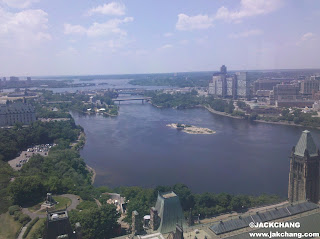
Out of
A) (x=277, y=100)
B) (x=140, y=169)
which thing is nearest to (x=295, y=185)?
(x=140, y=169)

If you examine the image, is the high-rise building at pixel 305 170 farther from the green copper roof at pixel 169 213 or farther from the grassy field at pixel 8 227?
the grassy field at pixel 8 227

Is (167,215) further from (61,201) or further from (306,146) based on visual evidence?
(61,201)

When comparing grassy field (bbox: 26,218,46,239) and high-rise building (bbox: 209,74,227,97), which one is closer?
grassy field (bbox: 26,218,46,239)

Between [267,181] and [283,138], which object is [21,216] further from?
[283,138]

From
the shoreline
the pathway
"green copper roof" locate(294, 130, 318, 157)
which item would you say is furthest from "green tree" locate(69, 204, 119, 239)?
the shoreline

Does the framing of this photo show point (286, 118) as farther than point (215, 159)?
Yes

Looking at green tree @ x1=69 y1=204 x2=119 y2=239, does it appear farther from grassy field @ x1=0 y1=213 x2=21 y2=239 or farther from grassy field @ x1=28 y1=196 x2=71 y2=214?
grassy field @ x1=0 y1=213 x2=21 y2=239

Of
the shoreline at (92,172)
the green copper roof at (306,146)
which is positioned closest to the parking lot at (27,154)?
the shoreline at (92,172)
